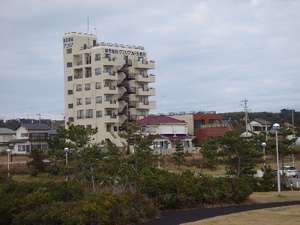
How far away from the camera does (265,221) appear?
1655 centimetres

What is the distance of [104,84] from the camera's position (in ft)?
234

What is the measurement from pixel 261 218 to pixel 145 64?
6008 cm

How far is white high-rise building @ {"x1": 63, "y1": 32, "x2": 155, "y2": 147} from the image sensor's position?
2817 inches

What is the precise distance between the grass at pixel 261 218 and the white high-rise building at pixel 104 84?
5102cm

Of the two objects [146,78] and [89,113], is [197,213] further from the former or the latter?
[146,78]

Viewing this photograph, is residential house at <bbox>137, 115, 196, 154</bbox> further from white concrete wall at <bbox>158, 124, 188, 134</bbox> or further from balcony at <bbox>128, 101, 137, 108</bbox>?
balcony at <bbox>128, 101, 137, 108</bbox>

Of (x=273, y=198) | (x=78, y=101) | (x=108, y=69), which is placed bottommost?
(x=273, y=198)

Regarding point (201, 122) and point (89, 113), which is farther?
point (201, 122)

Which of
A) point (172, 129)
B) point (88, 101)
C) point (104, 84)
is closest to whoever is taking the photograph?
point (104, 84)

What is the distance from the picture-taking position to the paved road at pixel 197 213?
17453 millimetres

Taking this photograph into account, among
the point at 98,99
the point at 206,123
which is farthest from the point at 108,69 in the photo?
the point at 206,123

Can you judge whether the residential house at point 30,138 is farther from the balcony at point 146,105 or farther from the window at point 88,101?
the balcony at point 146,105

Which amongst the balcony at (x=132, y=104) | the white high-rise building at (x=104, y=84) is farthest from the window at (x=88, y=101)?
the balcony at (x=132, y=104)

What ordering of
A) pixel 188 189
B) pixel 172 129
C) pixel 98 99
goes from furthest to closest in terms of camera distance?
pixel 172 129, pixel 98 99, pixel 188 189
